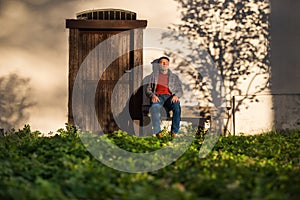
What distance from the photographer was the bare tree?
33.4 feet

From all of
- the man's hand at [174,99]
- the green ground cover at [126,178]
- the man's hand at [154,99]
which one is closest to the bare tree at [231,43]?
the man's hand at [174,99]

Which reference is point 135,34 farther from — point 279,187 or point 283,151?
point 279,187

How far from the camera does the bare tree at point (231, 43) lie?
10180 millimetres

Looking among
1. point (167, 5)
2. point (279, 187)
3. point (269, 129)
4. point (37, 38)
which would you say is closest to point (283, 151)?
point (269, 129)

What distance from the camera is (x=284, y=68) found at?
406 inches

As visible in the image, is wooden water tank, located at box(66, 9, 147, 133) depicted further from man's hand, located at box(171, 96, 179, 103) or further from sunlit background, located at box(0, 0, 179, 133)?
man's hand, located at box(171, 96, 179, 103)

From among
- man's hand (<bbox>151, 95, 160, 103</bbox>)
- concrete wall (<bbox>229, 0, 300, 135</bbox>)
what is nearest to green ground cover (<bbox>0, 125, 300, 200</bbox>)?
man's hand (<bbox>151, 95, 160, 103</bbox>)

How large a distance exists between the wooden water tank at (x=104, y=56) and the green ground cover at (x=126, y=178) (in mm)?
3219

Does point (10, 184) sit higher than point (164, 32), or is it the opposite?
point (164, 32)

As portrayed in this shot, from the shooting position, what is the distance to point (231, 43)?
10.2 meters

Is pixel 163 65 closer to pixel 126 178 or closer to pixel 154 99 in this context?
pixel 154 99

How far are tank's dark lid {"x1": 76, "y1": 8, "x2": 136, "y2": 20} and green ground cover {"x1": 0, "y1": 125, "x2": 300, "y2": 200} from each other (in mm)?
3990

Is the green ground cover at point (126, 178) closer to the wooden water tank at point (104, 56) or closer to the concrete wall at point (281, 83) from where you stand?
the wooden water tank at point (104, 56)

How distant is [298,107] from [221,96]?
5.70 ft
